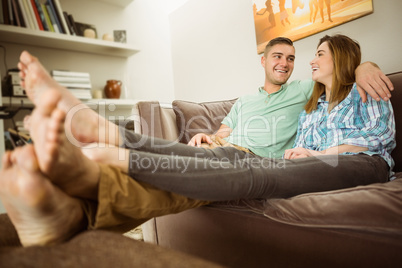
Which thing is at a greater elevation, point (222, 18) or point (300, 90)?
point (222, 18)

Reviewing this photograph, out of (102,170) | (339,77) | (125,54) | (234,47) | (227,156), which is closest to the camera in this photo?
(102,170)

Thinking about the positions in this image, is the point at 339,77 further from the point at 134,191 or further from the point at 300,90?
the point at 134,191

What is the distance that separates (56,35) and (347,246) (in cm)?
257

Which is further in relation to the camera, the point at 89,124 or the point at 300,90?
the point at 300,90

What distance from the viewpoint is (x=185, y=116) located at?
1.67 metres

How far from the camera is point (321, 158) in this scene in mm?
943

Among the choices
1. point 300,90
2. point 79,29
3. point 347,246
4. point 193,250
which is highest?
point 79,29

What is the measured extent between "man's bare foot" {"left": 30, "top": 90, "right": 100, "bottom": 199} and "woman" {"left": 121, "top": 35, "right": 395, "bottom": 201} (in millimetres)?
131

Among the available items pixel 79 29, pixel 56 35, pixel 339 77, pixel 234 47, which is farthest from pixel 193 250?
pixel 79 29

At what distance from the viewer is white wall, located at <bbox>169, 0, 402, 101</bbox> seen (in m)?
1.56

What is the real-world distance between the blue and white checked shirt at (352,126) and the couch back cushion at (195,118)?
0.56 m

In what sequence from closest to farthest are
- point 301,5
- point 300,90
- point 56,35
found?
1. point 300,90
2. point 301,5
3. point 56,35

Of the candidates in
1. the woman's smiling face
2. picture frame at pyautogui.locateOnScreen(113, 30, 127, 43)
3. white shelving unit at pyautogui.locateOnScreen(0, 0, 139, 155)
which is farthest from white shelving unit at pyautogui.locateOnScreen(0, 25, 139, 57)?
the woman's smiling face

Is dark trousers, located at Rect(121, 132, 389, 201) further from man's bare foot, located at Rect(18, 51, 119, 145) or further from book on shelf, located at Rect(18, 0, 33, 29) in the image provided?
book on shelf, located at Rect(18, 0, 33, 29)
